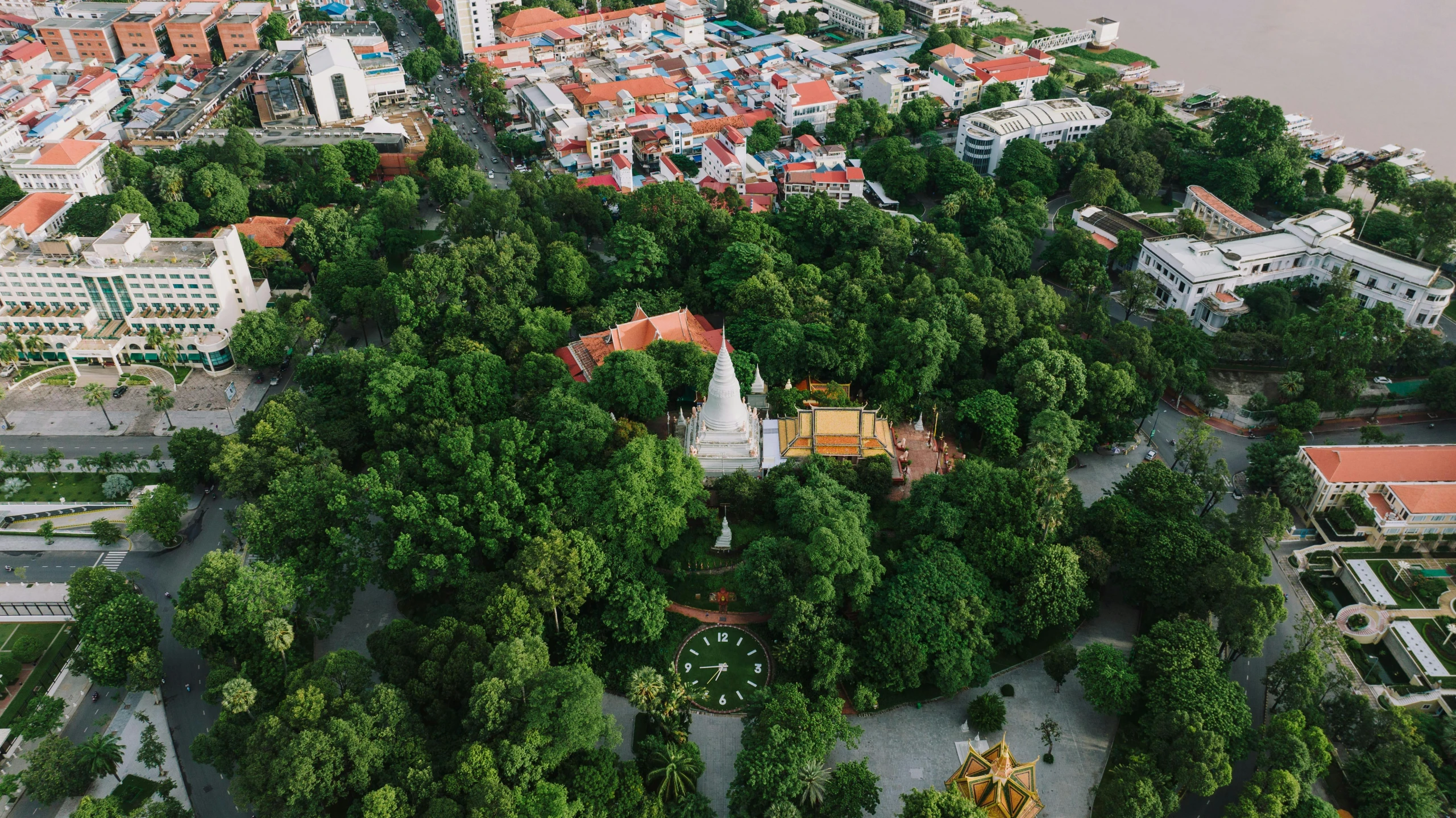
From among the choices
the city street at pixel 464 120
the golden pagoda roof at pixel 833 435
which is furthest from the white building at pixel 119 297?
the golden pagoda roof at pixel 833 435

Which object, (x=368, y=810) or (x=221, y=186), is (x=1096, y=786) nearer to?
(x=368, y=810)

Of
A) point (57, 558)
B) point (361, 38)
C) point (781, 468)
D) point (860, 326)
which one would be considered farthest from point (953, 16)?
point (57, 558)

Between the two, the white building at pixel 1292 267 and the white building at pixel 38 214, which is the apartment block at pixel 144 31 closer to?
the white building at pixel 38 214

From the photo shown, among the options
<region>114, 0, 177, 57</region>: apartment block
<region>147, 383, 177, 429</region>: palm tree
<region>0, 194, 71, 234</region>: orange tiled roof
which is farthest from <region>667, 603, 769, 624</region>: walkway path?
<region>114, 0, 177, 57</region>: apartment block

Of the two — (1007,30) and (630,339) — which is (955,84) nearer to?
(1007,30)

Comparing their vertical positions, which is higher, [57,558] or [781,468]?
[781,468]

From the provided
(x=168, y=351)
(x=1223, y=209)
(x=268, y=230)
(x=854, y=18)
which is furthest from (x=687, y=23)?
(x=168, y=351)
